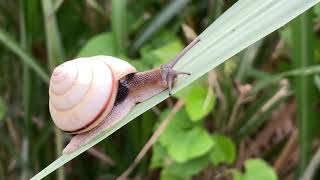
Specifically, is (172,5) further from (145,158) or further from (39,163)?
(39,163)

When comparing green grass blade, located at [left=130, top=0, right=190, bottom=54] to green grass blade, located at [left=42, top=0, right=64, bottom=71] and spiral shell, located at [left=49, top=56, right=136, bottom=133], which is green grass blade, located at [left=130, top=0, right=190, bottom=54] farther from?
spiral shell, located at [left=49, top=56, right=136, bottom=133]

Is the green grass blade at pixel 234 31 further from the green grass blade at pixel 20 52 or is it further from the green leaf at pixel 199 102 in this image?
the green grass blade at pixel 20 52

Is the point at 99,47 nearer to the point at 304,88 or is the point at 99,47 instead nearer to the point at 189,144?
the point at 189,144

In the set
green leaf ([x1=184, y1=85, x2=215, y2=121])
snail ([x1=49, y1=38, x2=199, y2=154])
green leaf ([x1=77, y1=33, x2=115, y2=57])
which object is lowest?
green leaf ([x1=184, y1=85, x2=215, y2=121])

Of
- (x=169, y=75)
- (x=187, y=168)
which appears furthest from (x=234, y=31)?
(x=187, y=168)

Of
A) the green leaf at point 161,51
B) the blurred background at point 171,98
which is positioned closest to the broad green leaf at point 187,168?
the blurred background at point 171,98

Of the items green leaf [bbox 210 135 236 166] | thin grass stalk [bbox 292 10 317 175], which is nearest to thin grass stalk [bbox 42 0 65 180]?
green leaf [bbox 210 135 236 166]

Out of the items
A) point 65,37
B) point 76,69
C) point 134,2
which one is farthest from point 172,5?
point 76,69
